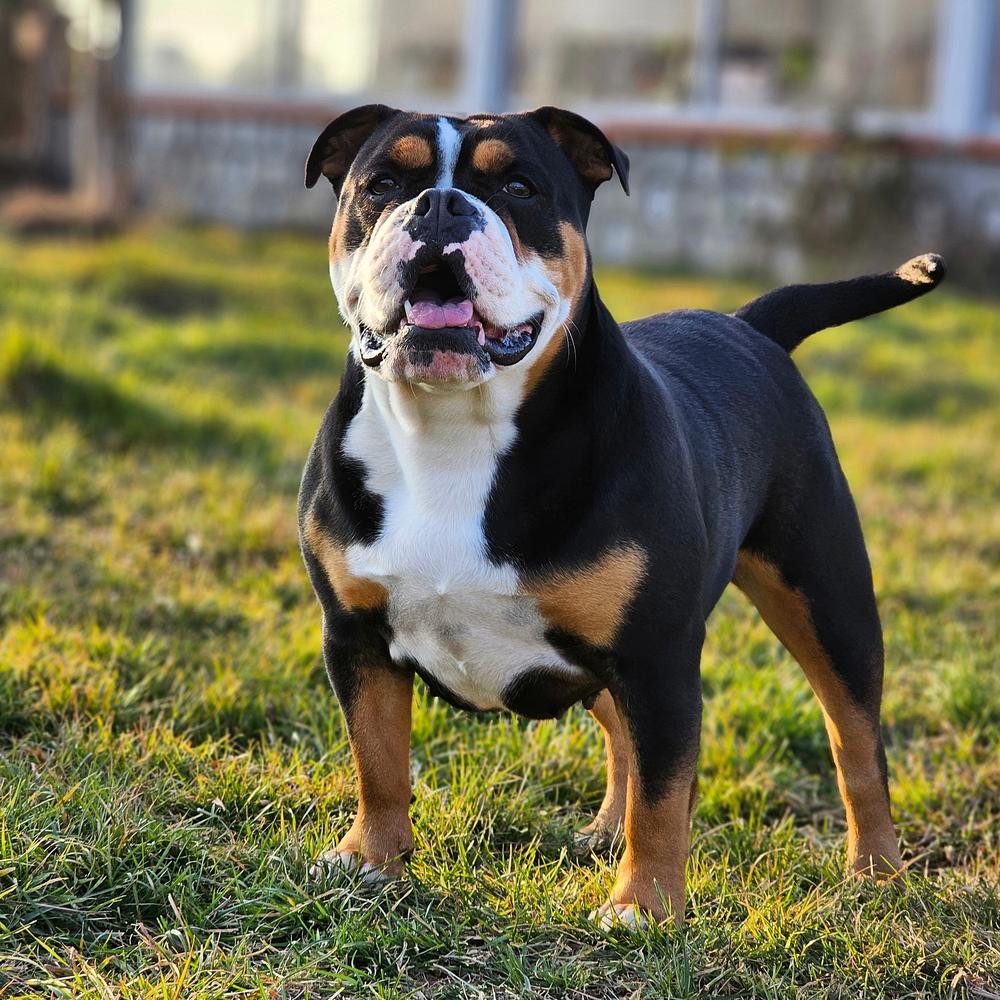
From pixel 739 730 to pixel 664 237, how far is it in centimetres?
1100

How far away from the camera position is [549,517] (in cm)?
284

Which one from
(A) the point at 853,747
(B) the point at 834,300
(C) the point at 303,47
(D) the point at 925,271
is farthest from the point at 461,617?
(C) the point at 303,47

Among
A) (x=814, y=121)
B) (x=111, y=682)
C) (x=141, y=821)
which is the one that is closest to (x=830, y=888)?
(x=141, y=821)

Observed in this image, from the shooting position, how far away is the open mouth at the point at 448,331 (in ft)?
9.04

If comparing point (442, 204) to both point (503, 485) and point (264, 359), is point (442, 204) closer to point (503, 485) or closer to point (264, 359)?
point (503, 485)

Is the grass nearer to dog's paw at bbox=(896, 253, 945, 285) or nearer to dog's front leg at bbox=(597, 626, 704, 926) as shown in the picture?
dog's front leg at bbox=(597, 626, 704, 926)

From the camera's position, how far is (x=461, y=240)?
272 cm

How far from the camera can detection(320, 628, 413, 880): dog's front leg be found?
3.08m

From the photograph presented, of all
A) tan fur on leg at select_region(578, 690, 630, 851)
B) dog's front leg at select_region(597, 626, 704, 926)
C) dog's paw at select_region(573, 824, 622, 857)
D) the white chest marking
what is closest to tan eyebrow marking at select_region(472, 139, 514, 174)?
the white chest marking

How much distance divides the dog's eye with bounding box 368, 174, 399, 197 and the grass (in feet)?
4.53

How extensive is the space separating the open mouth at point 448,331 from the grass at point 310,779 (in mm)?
1101

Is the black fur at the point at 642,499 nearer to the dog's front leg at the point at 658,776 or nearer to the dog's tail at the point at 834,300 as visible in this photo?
the dog's front leg at the point at 658,776

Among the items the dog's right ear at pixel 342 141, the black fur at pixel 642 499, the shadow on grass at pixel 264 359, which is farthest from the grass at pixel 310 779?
the shadow on grass at pixel 264 359

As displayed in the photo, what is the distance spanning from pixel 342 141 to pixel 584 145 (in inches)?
21.9
